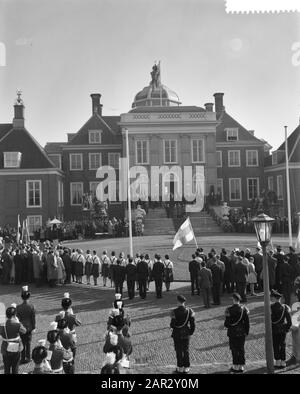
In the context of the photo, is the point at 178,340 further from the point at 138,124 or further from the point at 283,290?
the point at 138,124

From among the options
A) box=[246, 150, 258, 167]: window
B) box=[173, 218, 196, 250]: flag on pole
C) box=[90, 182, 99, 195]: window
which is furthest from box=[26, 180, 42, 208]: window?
box=[173, 218, 196, 250]: flag on pole

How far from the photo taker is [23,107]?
43.6m

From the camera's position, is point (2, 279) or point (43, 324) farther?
point (2, 279)

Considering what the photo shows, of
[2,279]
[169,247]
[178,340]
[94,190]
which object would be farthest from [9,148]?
[178,340]

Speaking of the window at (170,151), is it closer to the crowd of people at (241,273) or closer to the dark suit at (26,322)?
the crowd of people at (241,273)

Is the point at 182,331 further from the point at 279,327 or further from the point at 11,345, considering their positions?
the point at 11,345

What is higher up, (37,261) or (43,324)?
(37,261)

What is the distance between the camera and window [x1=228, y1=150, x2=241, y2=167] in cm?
4553

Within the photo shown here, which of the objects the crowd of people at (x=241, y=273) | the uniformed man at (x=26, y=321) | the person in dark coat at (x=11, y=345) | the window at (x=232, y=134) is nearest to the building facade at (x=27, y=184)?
Result: the window at (x=232, y=134)

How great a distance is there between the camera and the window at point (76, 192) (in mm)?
45375

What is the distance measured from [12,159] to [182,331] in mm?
34702

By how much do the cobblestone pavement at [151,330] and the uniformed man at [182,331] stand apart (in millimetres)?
271
